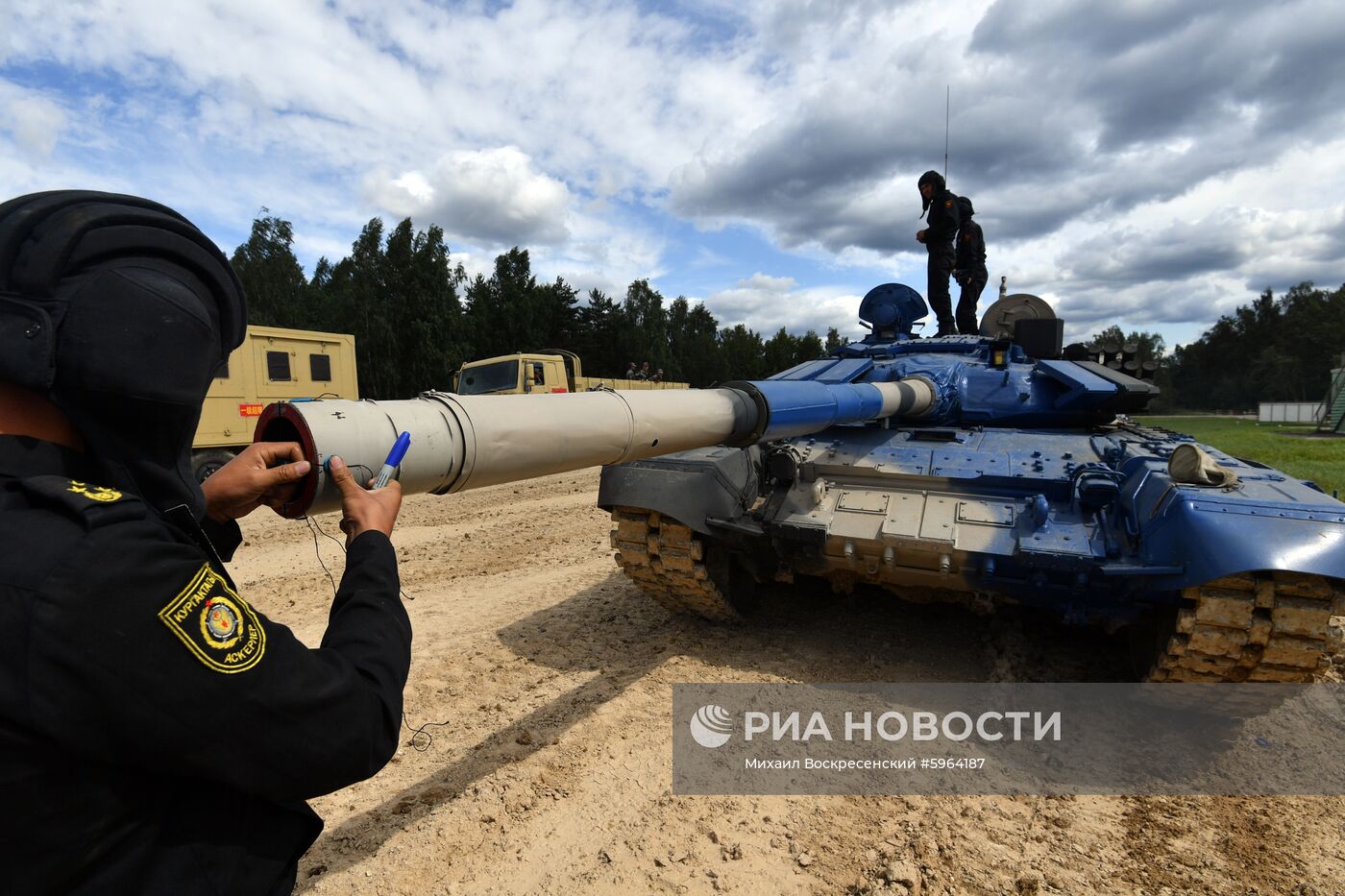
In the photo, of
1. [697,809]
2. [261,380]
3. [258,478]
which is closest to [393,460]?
[258,478]

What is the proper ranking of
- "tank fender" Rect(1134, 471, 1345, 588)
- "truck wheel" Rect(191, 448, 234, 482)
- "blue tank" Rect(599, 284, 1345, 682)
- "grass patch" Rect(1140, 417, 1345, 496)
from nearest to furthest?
"tank fender" Rect(1134, 471, 1345, 588) < "blue tank" Rect(599, 284, 1345, 682) < "truck wheel" Rect(191, 448, 234, 482) < "grass patch" Rect(1140, 417, 1345, 496)

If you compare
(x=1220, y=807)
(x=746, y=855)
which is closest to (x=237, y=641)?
(x=746, y=855)

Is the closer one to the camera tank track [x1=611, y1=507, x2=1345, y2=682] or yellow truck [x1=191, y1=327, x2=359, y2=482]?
tank track [x1=611, y1=507, x2=1345, y2=682]

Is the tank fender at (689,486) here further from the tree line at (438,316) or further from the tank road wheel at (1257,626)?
the tree line at (438,316)

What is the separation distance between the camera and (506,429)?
2.13 meters

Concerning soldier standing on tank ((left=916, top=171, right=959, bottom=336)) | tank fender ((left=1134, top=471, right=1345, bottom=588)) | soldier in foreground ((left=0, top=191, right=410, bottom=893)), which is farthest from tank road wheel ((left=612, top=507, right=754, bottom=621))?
soldier standing on tank ((left=916, top=171, right=959, bottom=336))

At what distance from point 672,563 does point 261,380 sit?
36.3ft

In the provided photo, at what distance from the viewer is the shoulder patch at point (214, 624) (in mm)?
1072

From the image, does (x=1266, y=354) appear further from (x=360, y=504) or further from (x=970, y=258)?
(x=360, y=504)

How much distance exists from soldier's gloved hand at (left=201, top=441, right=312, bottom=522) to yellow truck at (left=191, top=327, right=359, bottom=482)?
11319mm

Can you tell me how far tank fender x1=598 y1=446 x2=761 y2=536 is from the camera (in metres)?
4.71

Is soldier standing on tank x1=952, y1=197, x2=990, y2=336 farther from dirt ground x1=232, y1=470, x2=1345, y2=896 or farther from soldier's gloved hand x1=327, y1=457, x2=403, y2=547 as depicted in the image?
soldier's gloved hand x1=327, y1=457, x2=403, y2=547

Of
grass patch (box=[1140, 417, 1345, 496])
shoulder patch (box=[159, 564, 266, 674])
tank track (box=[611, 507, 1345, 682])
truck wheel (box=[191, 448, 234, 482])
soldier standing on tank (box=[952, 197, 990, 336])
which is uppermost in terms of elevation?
soldier standing on tank (box=[952, 197, 990, 336])

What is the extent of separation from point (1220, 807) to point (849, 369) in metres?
3.64
